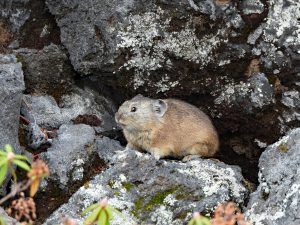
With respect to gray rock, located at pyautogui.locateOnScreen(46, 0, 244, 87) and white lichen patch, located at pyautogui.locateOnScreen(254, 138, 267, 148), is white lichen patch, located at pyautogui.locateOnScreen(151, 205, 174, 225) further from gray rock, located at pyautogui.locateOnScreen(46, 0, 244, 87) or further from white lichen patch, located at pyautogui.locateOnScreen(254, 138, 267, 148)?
white lichen patch, located at pyautogui.locateOnScreen(254, 138, 267, 148)

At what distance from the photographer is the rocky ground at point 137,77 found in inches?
292

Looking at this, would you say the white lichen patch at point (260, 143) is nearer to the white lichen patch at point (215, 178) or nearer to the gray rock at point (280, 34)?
the gray rock at point (280, 34)

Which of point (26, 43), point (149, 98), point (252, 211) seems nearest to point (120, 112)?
point (149, 98)

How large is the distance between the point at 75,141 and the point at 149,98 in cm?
114

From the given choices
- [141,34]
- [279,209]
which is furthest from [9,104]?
[279,209]

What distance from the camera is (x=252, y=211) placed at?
6418 mm

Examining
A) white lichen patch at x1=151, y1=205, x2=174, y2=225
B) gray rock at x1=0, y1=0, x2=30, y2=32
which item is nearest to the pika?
white lichen patch at x1=151, y1=205, x2=174, y2=225

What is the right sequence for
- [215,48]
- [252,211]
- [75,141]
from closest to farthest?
1. [252,211]
2. [75,141]
3. [215,48]

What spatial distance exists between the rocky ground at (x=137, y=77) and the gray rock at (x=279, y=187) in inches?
2.4

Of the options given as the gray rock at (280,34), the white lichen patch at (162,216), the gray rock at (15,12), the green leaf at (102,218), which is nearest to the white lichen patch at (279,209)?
the white lichen patch at (162,216)

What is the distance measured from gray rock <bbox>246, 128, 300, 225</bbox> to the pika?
1418 millimetres

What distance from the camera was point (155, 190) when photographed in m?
6.72

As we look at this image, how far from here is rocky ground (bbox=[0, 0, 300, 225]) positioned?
292 inches

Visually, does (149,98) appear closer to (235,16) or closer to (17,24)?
(235,16)
